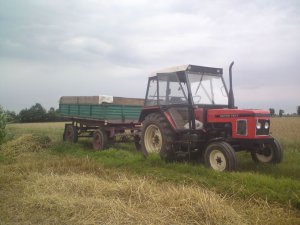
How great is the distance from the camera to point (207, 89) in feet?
29.2

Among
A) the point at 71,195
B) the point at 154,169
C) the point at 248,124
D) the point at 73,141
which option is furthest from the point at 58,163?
the point at 73,141

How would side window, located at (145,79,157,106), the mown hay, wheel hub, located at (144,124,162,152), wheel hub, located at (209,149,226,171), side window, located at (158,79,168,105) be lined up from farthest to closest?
the mown hay → side window, located at (145,79,157,106) → wheel hub, located at (144,124,162,152) → side window, located at (158,79,168,105) → wheel hub, located at (209,149,226,171)

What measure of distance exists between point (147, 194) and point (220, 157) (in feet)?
8.58

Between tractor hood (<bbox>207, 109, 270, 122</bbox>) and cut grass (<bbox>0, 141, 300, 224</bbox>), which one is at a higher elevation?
tractor hood (<bbox>207, 109, 270, 122</bbox>)

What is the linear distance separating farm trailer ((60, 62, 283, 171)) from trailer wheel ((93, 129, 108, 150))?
2.38m

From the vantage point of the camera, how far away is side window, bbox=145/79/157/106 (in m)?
9.55

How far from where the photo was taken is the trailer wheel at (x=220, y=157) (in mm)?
7316

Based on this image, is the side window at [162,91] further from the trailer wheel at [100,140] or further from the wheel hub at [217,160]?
the trailer wheel at [100,140]

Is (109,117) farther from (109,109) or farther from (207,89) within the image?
(207,89)

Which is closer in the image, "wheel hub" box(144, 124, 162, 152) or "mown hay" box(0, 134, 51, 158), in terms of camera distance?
"wheel hub" box(144, 124, 162, 152)

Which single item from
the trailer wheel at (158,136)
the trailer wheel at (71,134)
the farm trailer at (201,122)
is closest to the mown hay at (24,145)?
the trailer wheel at (71,134)

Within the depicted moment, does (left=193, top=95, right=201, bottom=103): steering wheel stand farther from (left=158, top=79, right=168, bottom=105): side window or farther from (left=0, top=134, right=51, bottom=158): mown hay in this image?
(left=0, top=134, right=51, bottom=158): mown hay

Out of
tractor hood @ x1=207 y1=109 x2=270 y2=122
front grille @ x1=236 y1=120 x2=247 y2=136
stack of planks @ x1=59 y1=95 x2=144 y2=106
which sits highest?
stack of planks @ x1=59 y1=95 x2=144 y2=106

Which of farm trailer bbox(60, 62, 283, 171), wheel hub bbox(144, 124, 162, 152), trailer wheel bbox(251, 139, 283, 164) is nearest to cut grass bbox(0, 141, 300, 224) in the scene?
farm trailer bbox(60, 62, 283, 171)
